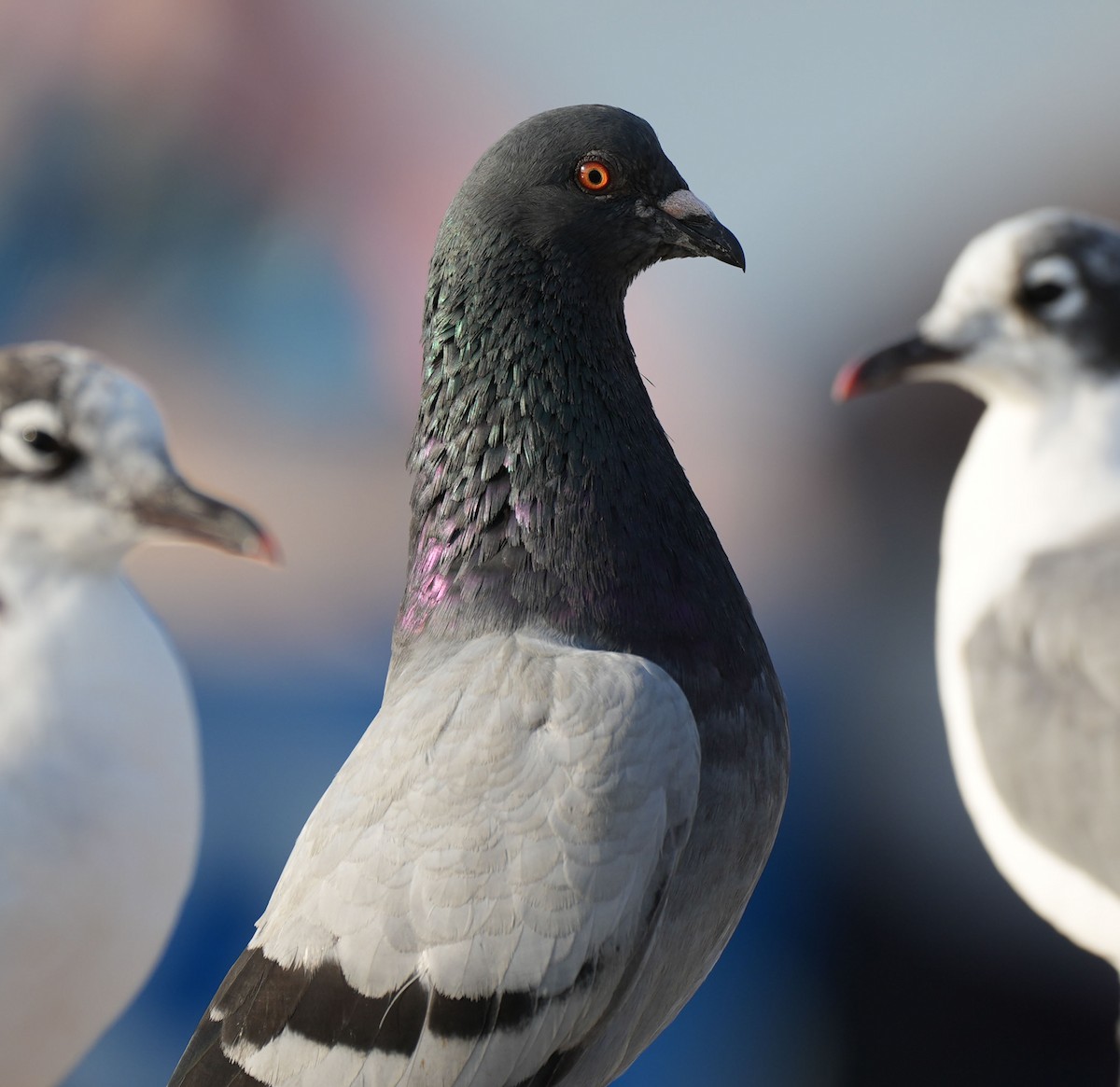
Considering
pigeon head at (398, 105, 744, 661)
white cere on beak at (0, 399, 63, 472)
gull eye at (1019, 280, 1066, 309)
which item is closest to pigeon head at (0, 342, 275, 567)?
white cere on beak at (0, 399, 63, 472)

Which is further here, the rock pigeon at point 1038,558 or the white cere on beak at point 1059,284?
the white cere on beak at point 1059,284

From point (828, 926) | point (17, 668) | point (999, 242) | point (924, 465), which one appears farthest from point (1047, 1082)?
point (17, 668)

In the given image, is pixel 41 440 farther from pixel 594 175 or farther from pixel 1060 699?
pixel 1060 699

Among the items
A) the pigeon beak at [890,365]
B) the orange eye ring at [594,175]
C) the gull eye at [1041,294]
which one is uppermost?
the gull eye at [1041,294]

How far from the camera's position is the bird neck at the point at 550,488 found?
1242 millimetres

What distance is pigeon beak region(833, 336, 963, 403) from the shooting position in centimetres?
253

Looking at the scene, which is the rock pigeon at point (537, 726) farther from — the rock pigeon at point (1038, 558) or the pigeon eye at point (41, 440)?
the rock pigeon at point (1038, 558)

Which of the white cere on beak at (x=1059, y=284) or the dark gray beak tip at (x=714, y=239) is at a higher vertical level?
the white cere on beak at (x=1059, y=284)

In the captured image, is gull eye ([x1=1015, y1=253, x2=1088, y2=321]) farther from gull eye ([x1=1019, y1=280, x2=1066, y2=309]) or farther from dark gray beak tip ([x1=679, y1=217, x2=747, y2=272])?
dark gray beak tip ([x1=679, y1=217, x2=747, y2=272])

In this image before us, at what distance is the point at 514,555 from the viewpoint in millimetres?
1265

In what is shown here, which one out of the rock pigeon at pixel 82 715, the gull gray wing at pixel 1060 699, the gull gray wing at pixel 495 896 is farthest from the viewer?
the gull gray wing at pixel 1060 699

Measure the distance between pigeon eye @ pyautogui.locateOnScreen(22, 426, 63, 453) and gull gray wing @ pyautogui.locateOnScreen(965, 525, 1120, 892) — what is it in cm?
162

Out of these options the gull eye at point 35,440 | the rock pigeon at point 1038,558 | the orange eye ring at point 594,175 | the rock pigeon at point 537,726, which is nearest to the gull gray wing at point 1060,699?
the rock pigeon at point 1038,558

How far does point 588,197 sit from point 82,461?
1.07m
